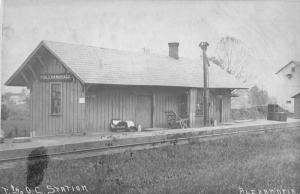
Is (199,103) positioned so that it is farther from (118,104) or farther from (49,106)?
(49,106)

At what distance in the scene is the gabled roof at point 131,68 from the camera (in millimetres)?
16263

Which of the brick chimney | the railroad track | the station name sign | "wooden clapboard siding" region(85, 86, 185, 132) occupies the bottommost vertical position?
the railroad track

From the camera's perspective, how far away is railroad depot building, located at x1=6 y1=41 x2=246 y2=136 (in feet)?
54.1

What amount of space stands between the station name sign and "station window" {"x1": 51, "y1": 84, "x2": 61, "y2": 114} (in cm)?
33

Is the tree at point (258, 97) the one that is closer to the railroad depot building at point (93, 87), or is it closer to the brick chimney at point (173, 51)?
the brick chimney at point (173, 51)

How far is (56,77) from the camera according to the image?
17156mm

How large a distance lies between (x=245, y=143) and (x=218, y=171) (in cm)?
456

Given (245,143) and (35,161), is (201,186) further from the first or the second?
(245,143)

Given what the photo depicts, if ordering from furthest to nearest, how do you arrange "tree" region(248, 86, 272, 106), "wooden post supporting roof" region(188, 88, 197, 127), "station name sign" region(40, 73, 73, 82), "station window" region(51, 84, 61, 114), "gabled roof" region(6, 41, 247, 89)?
"tree" region(248, 86, 272, 106)
"wooden post supporting roof" region(188, 88, 197, 127)
"station window" region(51, 84, 61, 114)
"station name sign" region(40, 73, 73, 82)
"gabled roof" region(6, 41, 247, 89)

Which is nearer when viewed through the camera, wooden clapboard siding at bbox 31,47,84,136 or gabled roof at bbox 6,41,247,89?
gabled roof at bbox 6,41,247,89

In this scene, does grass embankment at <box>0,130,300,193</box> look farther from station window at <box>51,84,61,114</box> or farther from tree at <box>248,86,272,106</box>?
tree at <box>248,86,272,106</box>

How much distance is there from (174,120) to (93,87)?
19.6ft

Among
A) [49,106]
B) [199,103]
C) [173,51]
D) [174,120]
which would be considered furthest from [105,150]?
[173,51]

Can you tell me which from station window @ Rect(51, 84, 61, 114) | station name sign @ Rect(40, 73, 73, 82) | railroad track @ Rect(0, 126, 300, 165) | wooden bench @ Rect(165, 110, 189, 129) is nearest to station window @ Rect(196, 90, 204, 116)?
wooden bench @ Rect(165, 110, 189, 129)
